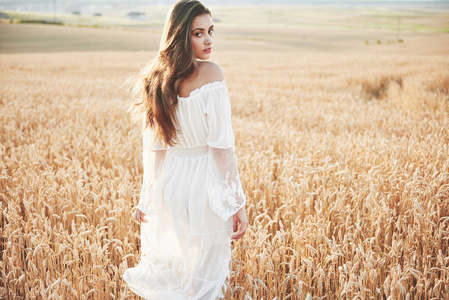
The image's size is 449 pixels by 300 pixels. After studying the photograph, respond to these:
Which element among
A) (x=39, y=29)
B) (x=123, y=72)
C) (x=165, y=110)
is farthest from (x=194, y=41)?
(x=39, y=29)

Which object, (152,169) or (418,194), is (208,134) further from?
(418,194)

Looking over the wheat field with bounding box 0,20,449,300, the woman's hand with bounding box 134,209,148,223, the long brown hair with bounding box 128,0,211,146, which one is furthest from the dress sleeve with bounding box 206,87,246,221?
the woman's hand with bounding box 134,209,148,223

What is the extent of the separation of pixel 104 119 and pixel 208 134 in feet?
19.4

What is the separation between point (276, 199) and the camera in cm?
375

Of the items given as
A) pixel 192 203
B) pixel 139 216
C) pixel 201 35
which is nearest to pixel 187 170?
pixel 192 203

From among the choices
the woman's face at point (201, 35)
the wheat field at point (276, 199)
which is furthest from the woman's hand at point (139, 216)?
the woman's face at point (201, 35)

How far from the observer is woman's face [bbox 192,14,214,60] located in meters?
2.00

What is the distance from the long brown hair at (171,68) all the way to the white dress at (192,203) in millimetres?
76

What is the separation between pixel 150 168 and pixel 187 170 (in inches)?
13.6

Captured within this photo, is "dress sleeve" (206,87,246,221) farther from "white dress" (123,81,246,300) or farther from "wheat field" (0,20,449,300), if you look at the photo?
"wheat field" (0,20,449,300)

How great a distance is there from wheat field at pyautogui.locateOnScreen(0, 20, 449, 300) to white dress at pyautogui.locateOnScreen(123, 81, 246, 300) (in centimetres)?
22

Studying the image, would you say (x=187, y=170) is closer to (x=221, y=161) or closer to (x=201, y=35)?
(x=221, y=161)

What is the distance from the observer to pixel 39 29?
54.5m

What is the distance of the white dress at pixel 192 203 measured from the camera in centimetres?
204
